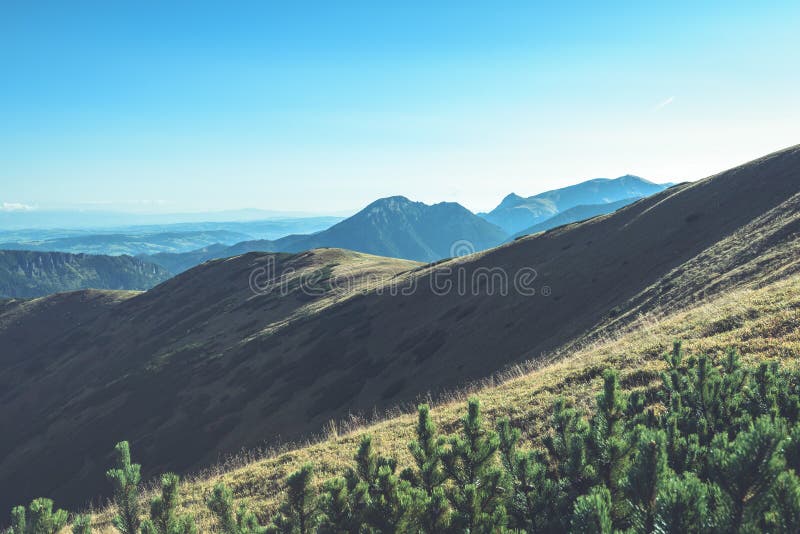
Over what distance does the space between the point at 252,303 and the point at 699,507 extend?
98.0m

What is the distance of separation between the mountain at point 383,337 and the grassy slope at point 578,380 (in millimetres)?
750

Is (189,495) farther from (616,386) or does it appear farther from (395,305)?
(395,305)

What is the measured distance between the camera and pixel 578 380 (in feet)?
48.5

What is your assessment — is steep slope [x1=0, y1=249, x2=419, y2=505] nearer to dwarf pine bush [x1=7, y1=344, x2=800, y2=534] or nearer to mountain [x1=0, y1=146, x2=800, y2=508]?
mountain [x1=0, y1=146, x2=800, y2=508]

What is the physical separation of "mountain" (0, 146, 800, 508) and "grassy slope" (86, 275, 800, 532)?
750mm

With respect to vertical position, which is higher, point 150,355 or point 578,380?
point 578,380

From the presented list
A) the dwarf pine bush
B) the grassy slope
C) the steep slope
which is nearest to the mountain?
the steep slope

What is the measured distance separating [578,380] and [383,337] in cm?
4006

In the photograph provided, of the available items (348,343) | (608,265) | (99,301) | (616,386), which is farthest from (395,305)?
(99,301)

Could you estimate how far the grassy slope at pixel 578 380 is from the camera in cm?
1233

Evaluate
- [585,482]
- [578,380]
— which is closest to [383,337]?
[578,380]

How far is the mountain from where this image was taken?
33.0 m

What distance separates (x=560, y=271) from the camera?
48.1m

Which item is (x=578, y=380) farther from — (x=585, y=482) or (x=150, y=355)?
(x=150, y=355)
